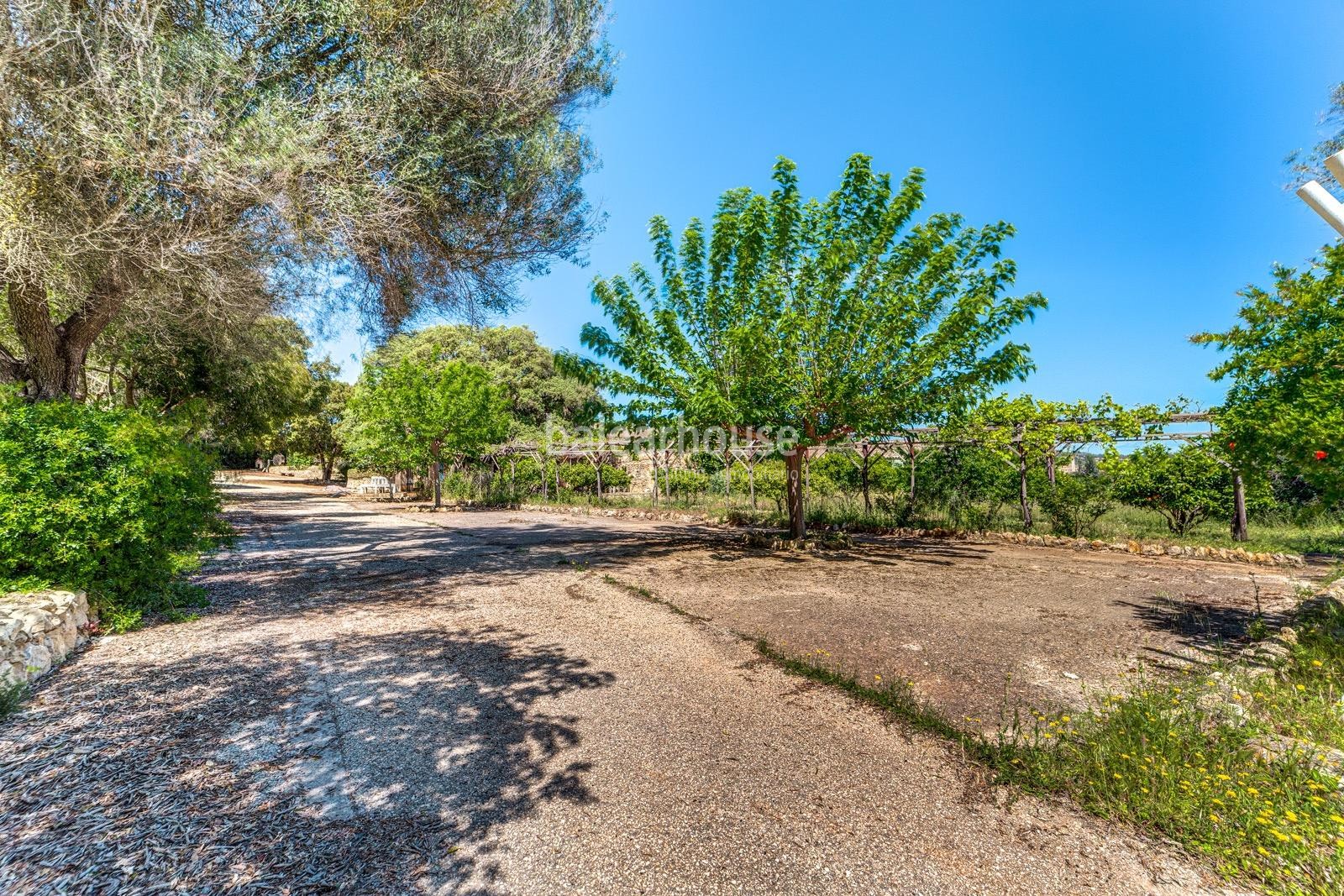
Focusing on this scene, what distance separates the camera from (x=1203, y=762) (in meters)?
2.48

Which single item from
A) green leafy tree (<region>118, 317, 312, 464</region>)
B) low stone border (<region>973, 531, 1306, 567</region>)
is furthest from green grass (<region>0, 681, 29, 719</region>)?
low stone border (<region>973, 531, 1306, 567</region>)

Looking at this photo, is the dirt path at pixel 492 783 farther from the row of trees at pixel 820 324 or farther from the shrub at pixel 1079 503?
the shrub at pixel 1079 503

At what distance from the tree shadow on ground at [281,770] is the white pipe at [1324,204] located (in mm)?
4006

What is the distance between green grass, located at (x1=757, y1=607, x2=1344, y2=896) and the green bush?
5958mm

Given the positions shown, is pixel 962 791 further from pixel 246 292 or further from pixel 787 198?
pixel 246 292

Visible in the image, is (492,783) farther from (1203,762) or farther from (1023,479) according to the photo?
(1023,479)

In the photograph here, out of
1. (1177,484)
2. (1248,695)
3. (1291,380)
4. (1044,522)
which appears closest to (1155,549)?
(1177,484)

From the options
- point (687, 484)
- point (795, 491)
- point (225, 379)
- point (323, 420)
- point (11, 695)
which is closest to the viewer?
point (11, 695)

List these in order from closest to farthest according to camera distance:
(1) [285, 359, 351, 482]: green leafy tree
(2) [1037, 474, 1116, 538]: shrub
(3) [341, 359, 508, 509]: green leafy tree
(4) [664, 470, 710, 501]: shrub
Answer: (2) [1037, 474, 1116, 538]: shrub
(4) [664, 470, 710, 501]: shrub
(3) [341, 359, 508, 509]: green leafy tree
(1) [285, 359, 351, 482]: green leafy tree

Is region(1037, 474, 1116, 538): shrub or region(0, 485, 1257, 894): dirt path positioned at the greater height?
region(1037, 474, 1116, 538): shrub

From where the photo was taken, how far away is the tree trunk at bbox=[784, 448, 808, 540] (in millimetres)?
9867

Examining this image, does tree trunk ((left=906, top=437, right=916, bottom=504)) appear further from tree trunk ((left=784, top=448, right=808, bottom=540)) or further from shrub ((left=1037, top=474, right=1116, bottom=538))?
tree trunk ((left=784, top=448, right=808, bottom=540))

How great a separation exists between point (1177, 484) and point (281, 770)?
13.1 meters

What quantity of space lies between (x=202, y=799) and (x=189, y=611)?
3.77 metres
